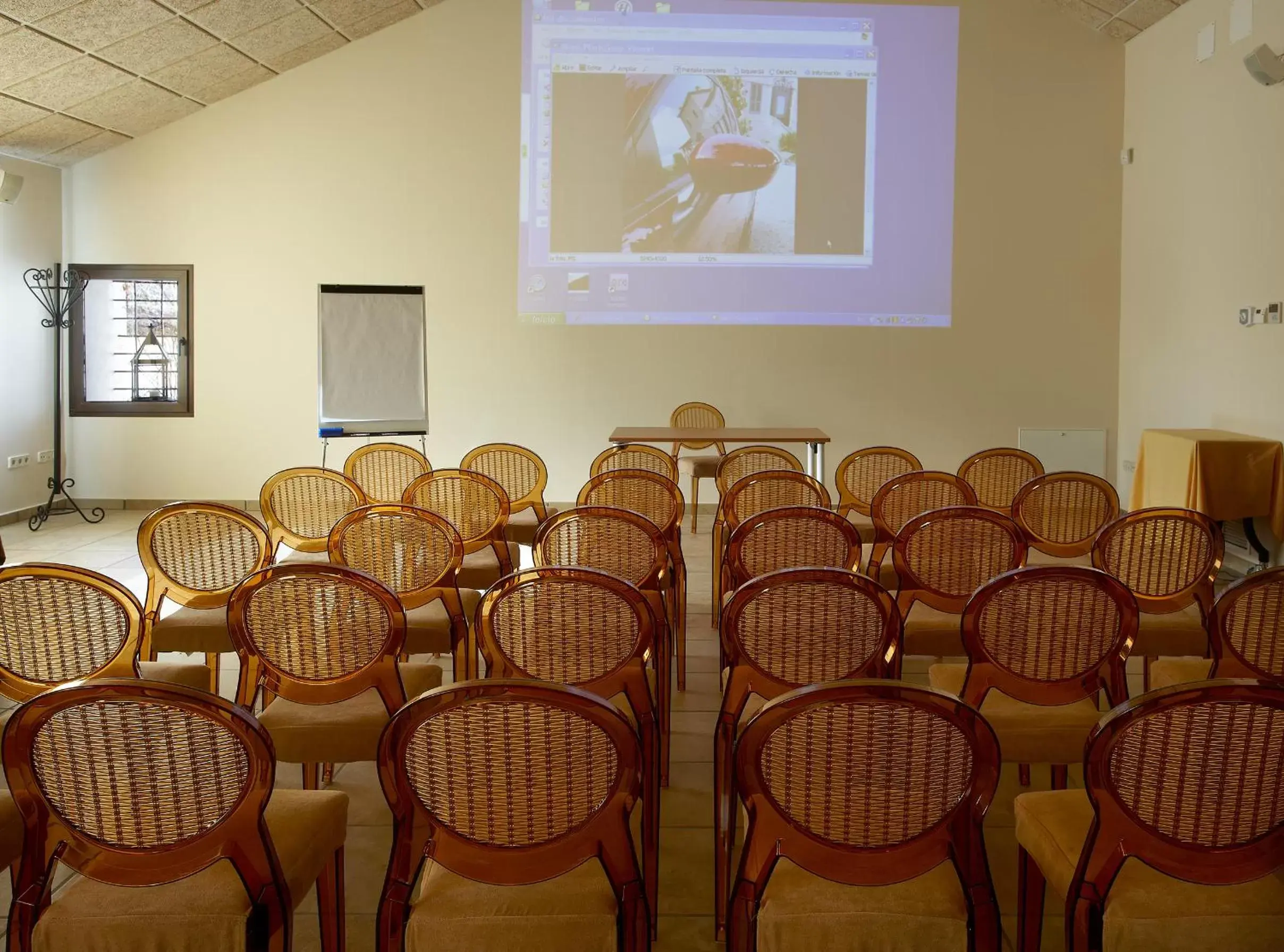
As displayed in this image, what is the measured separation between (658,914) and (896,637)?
36.8 inches

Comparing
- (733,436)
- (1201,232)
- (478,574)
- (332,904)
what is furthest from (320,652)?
(1201,232)

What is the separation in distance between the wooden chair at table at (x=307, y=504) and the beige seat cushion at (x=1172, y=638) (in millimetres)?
3259

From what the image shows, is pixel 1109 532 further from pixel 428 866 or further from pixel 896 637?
pixel 428 866

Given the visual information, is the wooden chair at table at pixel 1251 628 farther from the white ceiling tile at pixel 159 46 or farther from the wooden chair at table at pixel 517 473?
the white ceiling tile at pixel 159 46

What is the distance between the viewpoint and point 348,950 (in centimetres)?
253

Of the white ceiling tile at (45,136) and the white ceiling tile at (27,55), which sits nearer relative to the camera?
the white ceiling tile at (27,55)

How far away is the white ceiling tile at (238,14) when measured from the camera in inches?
296

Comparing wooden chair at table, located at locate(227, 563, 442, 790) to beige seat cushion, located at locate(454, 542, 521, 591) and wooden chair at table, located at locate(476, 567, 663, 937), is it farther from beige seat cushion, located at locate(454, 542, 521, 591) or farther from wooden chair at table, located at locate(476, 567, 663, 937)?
beige seat cushion, located at locate(454, 542, 521, 591)

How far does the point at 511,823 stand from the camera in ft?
6.18

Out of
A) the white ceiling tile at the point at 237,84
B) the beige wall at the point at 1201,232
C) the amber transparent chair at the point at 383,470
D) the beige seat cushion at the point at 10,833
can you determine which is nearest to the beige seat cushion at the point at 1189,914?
the beige seat cushion at the point at 10,833

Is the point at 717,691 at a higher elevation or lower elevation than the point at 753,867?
lower

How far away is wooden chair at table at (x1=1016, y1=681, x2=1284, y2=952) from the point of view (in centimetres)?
178

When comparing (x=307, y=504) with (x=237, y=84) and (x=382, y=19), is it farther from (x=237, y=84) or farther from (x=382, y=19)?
(x=382, y=19)

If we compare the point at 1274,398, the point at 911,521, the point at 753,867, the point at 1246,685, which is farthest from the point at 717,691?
the point at 1274,398
